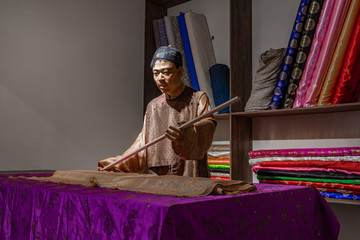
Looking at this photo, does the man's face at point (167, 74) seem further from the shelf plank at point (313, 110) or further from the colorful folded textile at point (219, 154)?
the colorful folded textile at point (219, 154)

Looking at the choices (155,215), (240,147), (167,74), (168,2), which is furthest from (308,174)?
(168,2)

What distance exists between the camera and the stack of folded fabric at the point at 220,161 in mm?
2428

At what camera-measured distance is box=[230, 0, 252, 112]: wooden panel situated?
7.54 feet

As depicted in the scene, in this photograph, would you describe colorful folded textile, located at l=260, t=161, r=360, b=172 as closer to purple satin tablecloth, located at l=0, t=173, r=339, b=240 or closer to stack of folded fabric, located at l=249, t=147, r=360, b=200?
stack of folded fabric, located at l=249, t=147, r=360, b=200

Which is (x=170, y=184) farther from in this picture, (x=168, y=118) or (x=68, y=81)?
(x=68, y=81)

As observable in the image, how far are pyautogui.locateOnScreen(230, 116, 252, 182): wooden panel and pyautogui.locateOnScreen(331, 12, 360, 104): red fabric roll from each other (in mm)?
618

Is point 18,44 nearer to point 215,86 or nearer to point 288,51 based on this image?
point 215,86

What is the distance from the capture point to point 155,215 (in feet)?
2.58

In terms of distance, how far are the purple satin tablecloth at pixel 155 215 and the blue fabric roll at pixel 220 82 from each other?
3.92 feet

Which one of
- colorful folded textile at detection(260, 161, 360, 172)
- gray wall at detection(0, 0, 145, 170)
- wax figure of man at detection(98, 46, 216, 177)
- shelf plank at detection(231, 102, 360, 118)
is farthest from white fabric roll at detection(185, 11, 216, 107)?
wax figure of man at detection(98, 46, 216, 177)

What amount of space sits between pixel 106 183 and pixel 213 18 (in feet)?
6.24

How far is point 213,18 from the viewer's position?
109 inches

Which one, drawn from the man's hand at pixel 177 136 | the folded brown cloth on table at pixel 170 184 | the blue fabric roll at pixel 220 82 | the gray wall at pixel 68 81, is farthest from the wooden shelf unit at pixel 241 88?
the folded brown cloth on table at pixel 170 184

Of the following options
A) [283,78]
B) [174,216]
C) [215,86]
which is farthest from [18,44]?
[174,216]
